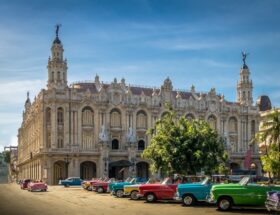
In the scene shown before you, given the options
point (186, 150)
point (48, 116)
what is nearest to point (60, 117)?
point (48, 116)

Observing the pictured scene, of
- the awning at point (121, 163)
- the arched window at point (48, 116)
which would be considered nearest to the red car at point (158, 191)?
the awning at point (121, 163)

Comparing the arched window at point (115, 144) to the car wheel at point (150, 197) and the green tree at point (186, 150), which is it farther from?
the car wheel at point (150, 197)

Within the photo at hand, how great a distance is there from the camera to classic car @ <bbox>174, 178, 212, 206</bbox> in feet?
92.5

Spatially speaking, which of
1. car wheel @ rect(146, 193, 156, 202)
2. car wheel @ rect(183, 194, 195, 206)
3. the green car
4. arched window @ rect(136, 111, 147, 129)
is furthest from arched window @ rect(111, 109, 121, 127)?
the green car

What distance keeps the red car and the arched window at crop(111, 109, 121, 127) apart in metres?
50.5

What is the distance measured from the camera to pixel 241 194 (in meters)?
24.9

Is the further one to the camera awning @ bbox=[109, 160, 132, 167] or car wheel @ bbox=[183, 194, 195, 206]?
awning @ bbox=[109, 160, 132, 167]

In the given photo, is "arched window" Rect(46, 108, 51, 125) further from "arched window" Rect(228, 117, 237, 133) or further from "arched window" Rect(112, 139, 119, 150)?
"arched window" Rect(228, 117, 237, 133)

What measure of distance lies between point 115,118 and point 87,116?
4840 mm

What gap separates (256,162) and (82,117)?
3402 cm

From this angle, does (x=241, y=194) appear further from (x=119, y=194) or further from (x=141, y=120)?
(x=141, y=120)

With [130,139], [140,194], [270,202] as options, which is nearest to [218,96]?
[130,139]

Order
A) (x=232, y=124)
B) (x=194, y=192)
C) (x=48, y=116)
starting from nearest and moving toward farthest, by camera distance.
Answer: (x=194, y=192)
(x=48, y=116)
(x=232, y=124)

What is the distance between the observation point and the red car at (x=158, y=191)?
31.1m
